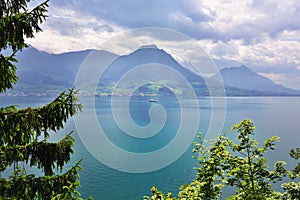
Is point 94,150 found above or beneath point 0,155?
beneath

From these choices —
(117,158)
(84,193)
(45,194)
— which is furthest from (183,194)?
(117,158)

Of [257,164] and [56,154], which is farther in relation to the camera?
[257,164]

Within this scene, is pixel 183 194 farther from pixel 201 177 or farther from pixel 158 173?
pixel 158 173

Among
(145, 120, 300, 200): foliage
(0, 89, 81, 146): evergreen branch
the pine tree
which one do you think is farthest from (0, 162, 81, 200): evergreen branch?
(145, 120, 300, 200): foliage

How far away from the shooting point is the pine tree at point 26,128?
5441mm

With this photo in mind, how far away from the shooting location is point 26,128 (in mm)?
5488

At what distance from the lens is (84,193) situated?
102ft

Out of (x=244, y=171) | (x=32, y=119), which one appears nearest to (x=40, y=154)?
(x=32, y=119)

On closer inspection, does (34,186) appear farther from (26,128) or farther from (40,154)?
(26,128)

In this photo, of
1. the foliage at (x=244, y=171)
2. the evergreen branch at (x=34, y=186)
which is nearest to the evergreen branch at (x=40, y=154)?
the evergreen branch at (x=34, y=186)

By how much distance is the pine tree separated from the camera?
5441mm

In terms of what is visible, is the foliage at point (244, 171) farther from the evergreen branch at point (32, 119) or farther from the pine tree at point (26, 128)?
the evergreen branch at point (32, 119)

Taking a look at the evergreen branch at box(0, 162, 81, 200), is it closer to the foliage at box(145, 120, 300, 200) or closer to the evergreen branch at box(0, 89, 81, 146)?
the evergreen branch at box(0, 89, 81, 146)

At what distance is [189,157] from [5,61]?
45.2m
